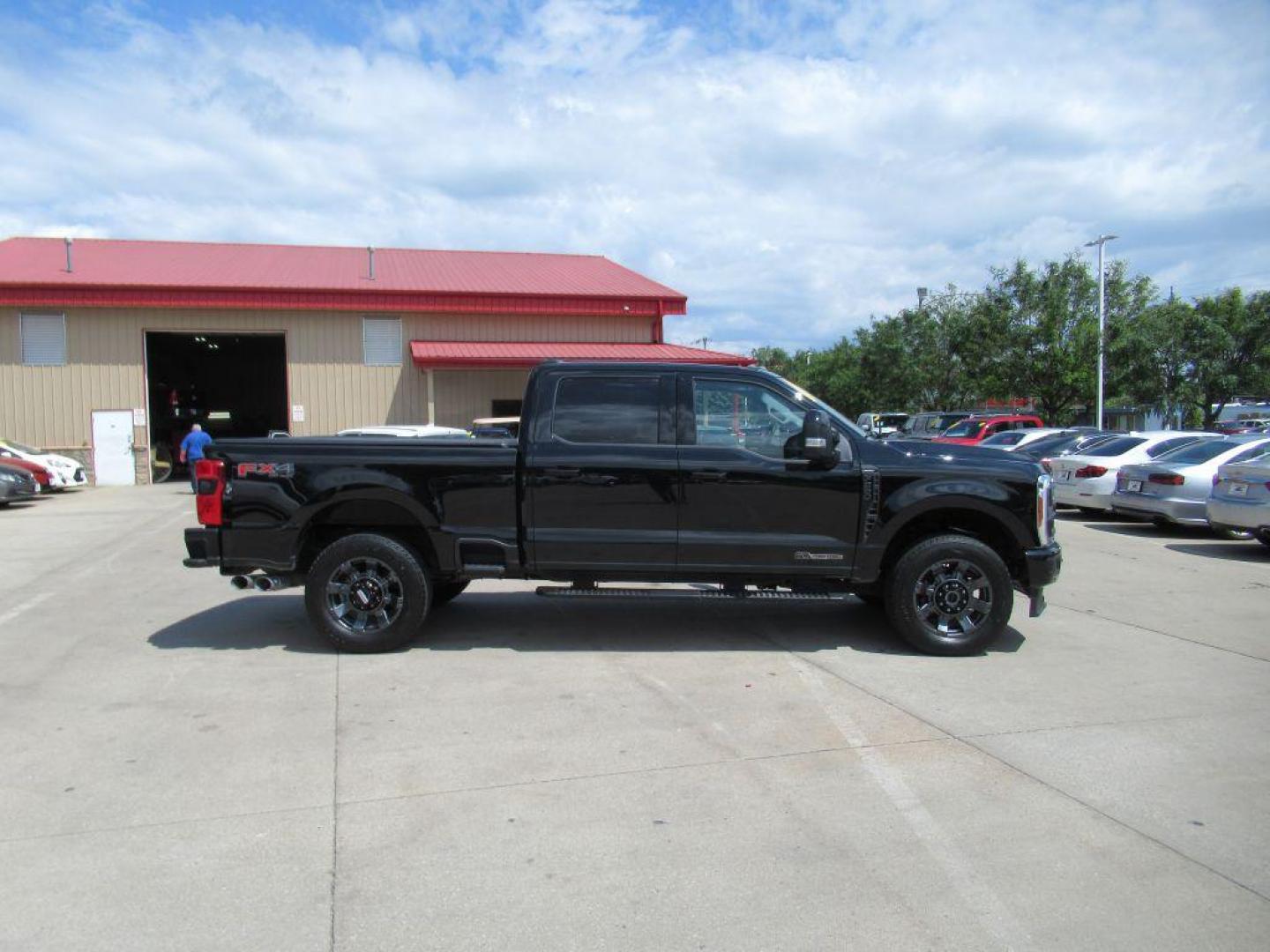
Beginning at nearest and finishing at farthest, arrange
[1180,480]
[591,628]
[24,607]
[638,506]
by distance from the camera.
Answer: [638,506]
[591,628]
[24,607]
[1180,480]

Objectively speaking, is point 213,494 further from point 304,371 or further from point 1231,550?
point 304,371

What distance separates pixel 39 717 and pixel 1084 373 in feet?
105

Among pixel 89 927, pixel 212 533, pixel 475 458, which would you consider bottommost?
pixel 89 927

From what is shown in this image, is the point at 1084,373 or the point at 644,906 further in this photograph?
Result: the point at 1084,373

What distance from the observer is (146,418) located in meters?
26.0

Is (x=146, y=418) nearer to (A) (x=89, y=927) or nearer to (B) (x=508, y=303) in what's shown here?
(B) (x=508, y=303)

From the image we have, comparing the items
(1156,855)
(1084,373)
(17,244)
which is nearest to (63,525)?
(1156,855)

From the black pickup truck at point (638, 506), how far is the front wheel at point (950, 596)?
13 mm

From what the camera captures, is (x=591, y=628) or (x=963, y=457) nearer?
(x=963, y=457)

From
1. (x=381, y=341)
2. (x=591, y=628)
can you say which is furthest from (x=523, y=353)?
(x=591, y=628)

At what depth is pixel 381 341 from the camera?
89.1ft

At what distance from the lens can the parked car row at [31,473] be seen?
18672 mm

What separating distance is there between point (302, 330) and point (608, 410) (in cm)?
2191

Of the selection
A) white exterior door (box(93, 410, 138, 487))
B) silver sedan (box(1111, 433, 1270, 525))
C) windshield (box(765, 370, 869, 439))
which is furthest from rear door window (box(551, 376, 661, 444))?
white exterior door (box(93, 410, 138, 487))
